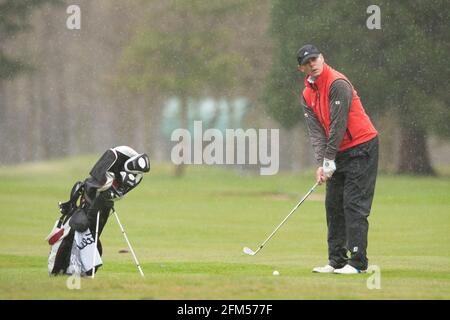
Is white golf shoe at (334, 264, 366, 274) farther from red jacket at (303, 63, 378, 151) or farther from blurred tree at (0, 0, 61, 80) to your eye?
blurred tree at (0, 0, 61, 80)

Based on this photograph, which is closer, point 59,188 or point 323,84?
point 323,84

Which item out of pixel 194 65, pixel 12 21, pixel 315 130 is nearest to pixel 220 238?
pixel 315 130

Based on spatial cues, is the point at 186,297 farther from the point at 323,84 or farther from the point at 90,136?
the point at 90,136

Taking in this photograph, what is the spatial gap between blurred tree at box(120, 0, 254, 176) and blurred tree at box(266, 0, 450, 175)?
4.46 meters

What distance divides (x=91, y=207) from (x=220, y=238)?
290 inches

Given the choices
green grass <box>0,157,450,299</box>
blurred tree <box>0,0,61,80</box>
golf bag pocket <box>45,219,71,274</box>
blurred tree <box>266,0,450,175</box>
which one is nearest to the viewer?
green grass <box>0,157,450,299</box>

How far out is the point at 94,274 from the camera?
888 centimetres

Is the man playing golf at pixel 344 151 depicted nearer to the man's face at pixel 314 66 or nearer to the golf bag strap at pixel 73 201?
the man's face at pixel 314 66

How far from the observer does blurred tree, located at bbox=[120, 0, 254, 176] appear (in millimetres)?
30969

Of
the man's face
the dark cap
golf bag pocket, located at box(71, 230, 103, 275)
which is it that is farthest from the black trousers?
golf bag pocket, located at box(71, 230, 103, 275)

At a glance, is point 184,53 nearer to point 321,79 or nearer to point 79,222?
point 321,79

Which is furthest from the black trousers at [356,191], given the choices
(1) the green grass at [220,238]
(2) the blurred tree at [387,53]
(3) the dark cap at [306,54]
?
(2) the blurred tree at [387,53]

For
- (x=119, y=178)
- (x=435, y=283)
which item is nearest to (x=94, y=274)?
(x=119, y=178)
